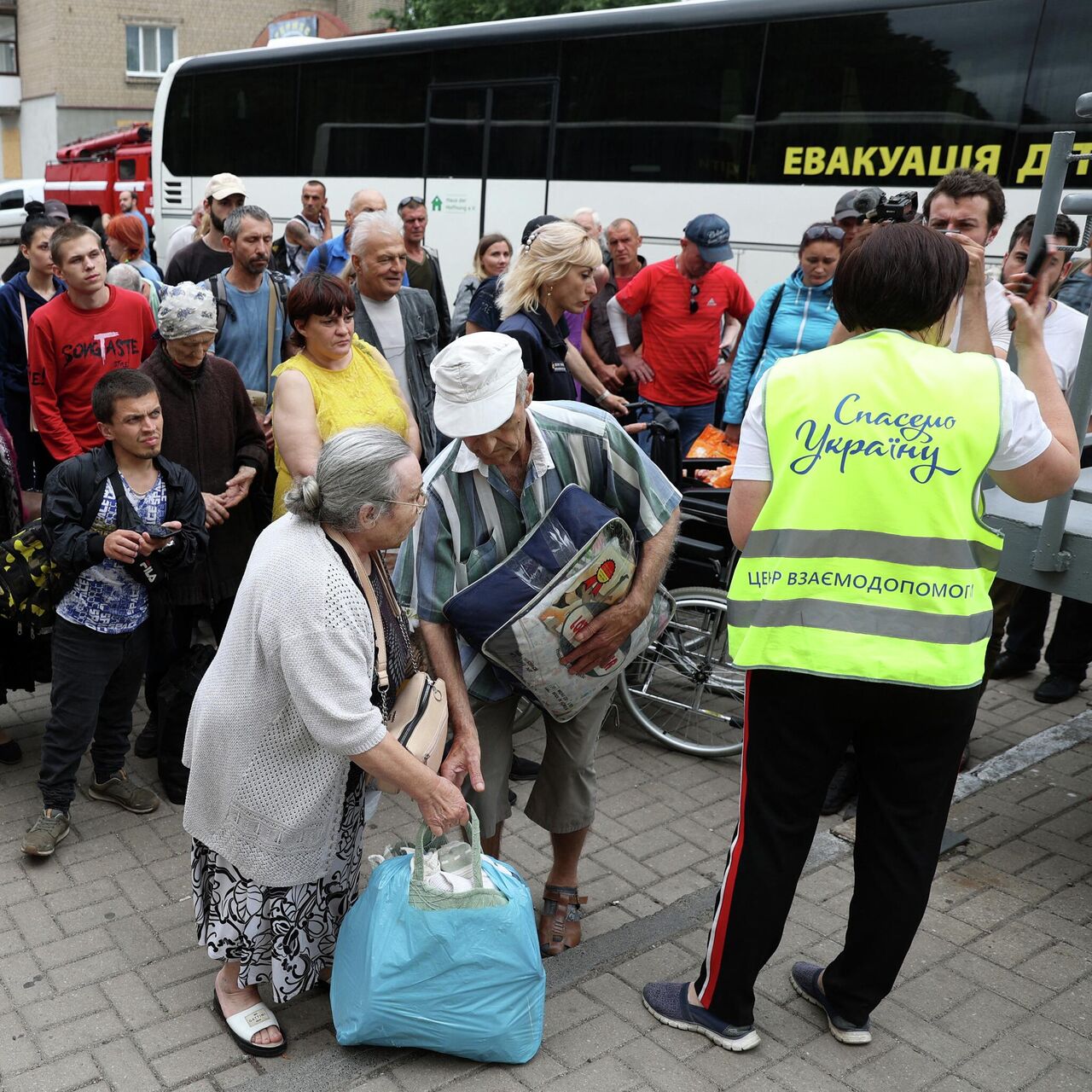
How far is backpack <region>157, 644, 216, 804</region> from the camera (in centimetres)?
416

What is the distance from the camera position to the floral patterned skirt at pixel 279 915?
9.36 ft

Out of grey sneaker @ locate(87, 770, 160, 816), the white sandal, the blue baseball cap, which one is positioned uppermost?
the blue baseball cap

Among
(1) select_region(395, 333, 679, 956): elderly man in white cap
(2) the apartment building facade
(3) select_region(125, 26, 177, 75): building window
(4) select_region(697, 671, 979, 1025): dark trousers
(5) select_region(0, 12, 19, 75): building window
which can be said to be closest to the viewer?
(4) select_region(697, 671, 979, 1025): dark trousers

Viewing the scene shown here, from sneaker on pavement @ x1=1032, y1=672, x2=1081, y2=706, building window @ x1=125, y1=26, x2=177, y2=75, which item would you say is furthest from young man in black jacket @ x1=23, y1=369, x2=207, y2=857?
building window @ x1=125, y1=26, x2=177, y2=75

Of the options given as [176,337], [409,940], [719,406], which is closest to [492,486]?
[409,940]

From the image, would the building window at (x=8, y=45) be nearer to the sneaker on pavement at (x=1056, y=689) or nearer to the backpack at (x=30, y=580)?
the backpack at (x=30, y=580)

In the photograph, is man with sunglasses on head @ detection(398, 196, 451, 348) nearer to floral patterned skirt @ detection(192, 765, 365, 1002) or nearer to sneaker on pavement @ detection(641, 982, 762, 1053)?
floral patterned skirt @ detection(192, 765, 365, 1002)

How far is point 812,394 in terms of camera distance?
2.45 metres

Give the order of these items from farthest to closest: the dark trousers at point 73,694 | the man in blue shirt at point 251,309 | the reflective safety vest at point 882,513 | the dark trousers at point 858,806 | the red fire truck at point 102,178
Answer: the red fire truck at point 102,178
the man in blue shirt at point 251,309
the dark trousers at point 73,694
the dark trousers at point 858,806
the reflective safety vest at point 882,513

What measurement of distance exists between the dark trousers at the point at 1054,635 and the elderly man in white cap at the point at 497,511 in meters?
3.04

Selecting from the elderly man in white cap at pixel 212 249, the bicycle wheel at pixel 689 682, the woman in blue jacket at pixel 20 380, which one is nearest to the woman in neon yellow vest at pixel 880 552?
the bicycle wheel at pixel 689 682

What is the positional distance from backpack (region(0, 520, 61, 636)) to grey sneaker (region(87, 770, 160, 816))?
642 mm

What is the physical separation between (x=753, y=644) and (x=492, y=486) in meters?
0.82

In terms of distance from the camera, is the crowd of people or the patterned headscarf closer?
the crowd of people
